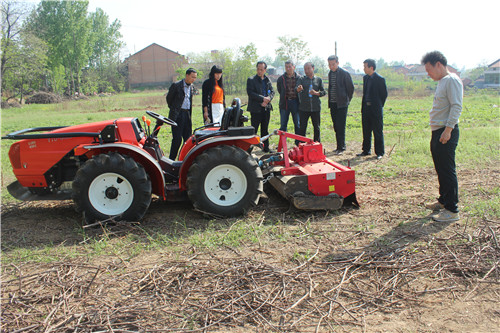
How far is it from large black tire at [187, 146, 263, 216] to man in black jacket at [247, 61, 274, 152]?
3205 mm

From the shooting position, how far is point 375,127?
786 centimetres

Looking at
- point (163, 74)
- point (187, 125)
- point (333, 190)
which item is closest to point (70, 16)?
point (163, 74)

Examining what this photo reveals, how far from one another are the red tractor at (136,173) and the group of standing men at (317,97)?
3.05 metres

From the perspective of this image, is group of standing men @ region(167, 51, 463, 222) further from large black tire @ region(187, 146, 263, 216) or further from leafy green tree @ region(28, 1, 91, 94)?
leafy green tree @ region(28, 1, 91, 94)

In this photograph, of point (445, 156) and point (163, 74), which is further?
point (163, 74)

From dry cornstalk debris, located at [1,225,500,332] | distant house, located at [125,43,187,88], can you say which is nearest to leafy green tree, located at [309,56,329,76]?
distant house, located at [125,43,187,88]

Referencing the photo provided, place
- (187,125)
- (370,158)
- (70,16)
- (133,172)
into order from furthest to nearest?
(70,16)
(370,158)
(187,125)
(133,172)

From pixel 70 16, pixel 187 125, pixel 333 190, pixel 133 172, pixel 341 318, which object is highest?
pixel 70 16

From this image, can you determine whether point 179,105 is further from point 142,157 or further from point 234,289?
point 234,289

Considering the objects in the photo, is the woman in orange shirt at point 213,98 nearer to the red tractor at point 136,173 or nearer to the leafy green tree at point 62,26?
the red tractor at point 136,173

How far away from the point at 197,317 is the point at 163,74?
70.6m

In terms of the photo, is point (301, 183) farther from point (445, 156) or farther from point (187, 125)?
point (187, 125)

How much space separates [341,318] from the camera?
2.73 metres

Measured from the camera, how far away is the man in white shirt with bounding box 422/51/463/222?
4254 millimetres
